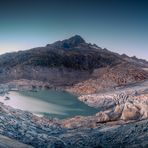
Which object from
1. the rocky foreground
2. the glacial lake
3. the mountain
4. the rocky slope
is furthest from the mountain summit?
the rocky foreground

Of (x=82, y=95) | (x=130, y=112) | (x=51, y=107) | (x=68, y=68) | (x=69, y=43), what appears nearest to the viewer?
(x=130, y=112)

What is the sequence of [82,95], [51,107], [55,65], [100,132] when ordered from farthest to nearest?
[55,65] < [82,95] < [51,107] < [100,132]

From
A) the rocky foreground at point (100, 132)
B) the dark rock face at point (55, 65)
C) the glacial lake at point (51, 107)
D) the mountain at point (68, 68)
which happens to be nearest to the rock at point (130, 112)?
the rocky foreground at point (100, 132)

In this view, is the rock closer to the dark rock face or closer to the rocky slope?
the rocky slope

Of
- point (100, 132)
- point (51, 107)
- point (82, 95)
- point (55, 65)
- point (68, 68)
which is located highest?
point (55, 65)

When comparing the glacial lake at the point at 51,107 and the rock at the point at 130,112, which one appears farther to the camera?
the glacial lake at the point at 51,107

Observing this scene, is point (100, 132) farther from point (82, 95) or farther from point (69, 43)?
point (69, 43)

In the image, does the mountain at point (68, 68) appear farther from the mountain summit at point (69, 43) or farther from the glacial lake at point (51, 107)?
the mountain summit at point (69, 43)

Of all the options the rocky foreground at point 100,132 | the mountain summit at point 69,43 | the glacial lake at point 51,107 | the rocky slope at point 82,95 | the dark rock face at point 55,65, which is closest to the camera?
the rocky foreground at point 100,132

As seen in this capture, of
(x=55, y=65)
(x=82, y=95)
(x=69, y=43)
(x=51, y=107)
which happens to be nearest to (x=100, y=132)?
(x=51, y=107)
